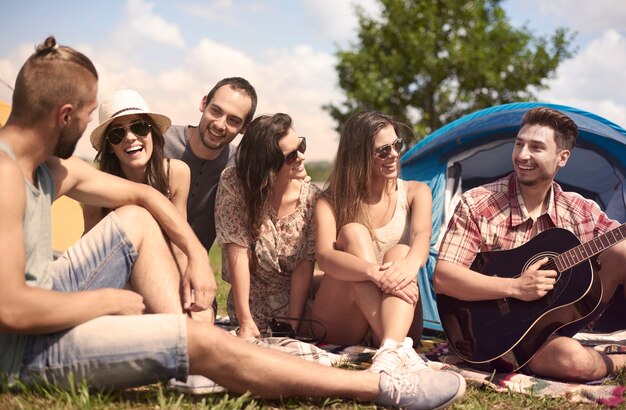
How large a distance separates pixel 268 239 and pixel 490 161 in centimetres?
204

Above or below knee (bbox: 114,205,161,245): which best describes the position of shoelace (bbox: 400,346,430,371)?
below

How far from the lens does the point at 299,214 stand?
151 inches

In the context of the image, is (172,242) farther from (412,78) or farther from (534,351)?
(412,78)

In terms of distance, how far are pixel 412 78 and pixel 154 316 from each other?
15.9 m

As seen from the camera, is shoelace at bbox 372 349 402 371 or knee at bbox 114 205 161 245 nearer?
shoelace at bbox 372 349 402 371

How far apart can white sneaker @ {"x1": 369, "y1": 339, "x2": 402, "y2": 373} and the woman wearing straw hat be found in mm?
1480

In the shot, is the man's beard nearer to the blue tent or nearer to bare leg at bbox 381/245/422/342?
bare leg at bbox 381/245/422/342

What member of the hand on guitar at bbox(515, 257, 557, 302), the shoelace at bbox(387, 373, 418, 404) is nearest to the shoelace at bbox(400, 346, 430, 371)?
the shoelace at bbox(387, 373, 418, 404)

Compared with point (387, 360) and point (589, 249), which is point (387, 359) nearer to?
point (387, 360)

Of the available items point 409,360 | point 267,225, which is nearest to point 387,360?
point 409,360

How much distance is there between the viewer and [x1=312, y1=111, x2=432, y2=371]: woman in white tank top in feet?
11.1

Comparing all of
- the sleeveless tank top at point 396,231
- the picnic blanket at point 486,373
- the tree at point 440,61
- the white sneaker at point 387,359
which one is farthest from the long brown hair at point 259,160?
the tree at point 440,61

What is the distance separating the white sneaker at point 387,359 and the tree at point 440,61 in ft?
46.7

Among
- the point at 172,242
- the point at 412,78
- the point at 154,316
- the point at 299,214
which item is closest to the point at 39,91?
the point at 154,316
